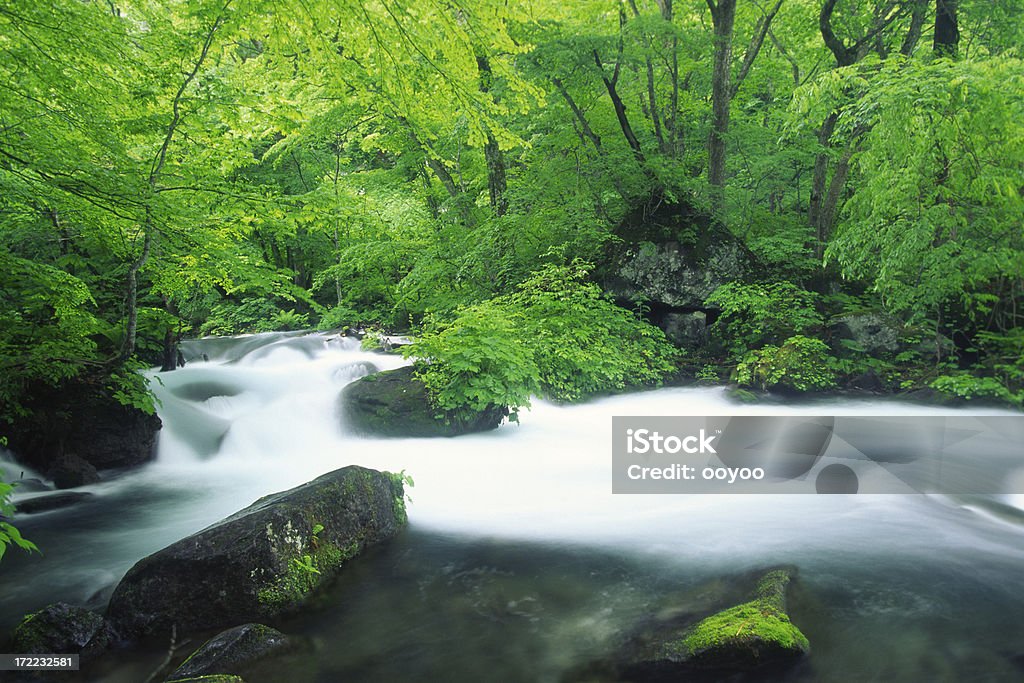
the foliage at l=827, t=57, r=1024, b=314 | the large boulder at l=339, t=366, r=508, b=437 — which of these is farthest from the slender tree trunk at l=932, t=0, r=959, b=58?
the large boulder at l=339, t=366, r=508, b=437

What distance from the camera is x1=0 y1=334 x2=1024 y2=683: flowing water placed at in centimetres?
363

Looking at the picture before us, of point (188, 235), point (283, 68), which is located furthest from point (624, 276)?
point (188, 235)

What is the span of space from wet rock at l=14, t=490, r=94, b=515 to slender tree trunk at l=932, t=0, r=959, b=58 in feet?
48.7

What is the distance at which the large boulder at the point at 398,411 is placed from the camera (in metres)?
8.61

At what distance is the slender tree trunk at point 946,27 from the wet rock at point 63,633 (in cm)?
1427

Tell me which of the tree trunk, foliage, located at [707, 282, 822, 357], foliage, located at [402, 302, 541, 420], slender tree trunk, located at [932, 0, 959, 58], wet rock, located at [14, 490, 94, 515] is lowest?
wet rock, located at [14, 490, 94, 515]

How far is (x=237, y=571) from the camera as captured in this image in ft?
13.0

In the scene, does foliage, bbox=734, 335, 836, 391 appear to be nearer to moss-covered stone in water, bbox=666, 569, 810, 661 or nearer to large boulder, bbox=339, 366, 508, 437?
large boulder, bbox=339, 366, 508, 437

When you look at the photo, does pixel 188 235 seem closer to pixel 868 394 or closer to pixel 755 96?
pixel 868 394

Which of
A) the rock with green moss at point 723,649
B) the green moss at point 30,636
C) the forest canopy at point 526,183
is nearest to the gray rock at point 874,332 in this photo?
the forest canopy at point 526,183

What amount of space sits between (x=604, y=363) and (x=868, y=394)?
4.34m

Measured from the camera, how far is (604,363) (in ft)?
35.1

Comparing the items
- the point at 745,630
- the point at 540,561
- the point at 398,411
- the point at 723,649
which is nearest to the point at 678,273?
the point at 398,411

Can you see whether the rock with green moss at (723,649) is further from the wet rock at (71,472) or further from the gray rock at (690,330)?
the gray rock at (690,330)
